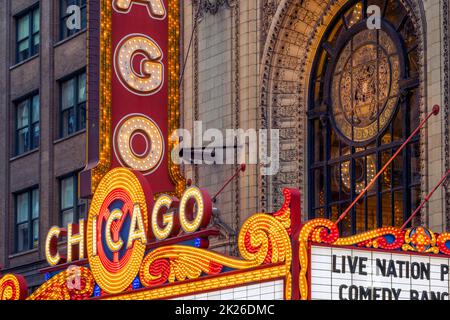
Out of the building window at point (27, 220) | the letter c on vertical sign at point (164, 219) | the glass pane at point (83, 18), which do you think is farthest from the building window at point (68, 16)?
the letter c on vertical sign at point (164, 219)

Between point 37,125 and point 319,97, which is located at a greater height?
point 37,125

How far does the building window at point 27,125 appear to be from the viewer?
4625 centimetres

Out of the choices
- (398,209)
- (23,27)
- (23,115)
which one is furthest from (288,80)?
(23,27)

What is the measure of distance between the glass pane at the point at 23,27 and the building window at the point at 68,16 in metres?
2.46

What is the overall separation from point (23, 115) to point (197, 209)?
2447 centimetres

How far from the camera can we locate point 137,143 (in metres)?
29.5

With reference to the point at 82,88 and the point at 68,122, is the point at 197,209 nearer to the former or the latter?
the point at 82,88

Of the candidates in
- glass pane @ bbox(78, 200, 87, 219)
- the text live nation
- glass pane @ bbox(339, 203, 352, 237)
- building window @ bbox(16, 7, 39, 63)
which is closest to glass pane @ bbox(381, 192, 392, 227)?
glass pane @ bbox(339, 203, 352, 237)

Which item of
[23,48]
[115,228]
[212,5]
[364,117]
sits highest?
[23,48]

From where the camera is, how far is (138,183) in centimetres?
2595

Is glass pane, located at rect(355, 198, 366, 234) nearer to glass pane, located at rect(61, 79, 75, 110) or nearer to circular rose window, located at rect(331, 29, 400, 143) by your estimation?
circular rose window, located at rect(331, 29, 400, 143)

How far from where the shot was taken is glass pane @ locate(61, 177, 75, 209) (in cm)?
4383
